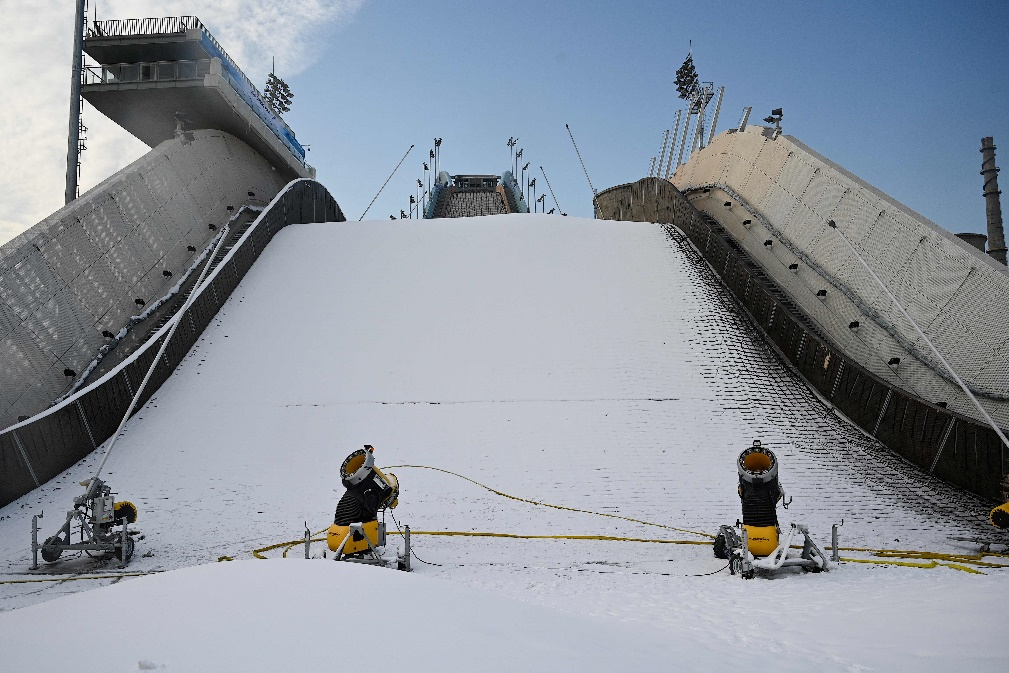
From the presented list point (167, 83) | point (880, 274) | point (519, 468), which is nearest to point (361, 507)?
point (519, 468)

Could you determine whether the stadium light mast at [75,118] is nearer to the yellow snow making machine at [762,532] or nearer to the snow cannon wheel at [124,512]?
the snow cannon wheel at [124,512]

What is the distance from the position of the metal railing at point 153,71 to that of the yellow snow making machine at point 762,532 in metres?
15.7

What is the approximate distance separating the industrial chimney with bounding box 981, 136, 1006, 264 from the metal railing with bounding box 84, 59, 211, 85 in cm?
2155

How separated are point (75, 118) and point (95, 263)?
5.00 meters

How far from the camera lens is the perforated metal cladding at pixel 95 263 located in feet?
28.7

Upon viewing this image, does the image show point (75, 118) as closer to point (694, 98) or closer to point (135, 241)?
point (135, 241)

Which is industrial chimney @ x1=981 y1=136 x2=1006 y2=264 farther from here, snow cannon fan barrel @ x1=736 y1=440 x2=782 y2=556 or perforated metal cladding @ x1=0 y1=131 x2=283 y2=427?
perforated metal cladding @ x1=0 y1=131 x2=283 y2=427

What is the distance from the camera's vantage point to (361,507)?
16.5 ft

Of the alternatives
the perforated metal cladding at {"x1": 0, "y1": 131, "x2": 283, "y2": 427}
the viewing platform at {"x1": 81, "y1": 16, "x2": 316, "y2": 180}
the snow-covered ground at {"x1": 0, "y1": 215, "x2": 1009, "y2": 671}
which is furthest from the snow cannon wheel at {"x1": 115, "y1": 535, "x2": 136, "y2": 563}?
the viewing platform at {"x1": 81, "y1": 16, "x2": 316, "y2": 180}

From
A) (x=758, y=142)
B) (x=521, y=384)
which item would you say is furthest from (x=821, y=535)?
(x=758, y=142)

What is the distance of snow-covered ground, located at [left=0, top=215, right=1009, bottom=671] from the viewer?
223 cm

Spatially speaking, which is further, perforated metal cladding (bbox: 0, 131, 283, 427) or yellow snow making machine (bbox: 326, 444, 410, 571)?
perforated metal cladding (bbox: 0, 131, 283, 427)

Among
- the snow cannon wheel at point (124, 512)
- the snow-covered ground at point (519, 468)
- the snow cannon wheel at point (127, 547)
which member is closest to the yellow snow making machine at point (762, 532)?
the snow-covered ground at point (519, 468)

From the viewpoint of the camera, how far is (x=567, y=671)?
1.75 m
